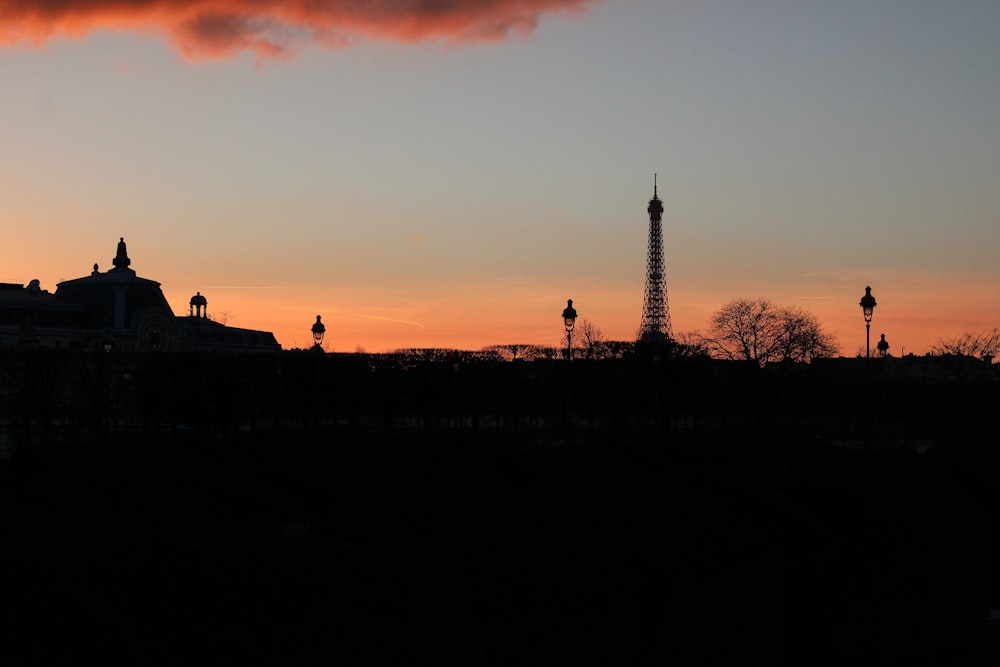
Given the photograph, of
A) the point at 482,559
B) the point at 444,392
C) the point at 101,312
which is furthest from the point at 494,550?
the point at 101,312

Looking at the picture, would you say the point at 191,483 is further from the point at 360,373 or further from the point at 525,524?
the point at 360,373

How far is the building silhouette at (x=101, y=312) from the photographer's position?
346 ft

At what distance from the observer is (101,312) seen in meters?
110

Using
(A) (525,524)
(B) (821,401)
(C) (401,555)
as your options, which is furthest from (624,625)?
(B) (821,401)

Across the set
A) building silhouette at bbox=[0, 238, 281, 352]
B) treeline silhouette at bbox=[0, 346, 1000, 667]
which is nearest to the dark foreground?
treeline silhouette at bbox=[0, 346, 1000, 667]

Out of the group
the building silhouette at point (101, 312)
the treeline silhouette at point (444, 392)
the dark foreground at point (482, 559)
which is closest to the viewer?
the dark foreground at point (482, 559)

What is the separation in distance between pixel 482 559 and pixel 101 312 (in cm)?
9863

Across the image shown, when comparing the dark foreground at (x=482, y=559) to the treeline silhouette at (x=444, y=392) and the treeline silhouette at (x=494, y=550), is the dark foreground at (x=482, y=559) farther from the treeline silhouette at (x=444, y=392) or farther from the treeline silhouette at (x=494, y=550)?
the treeline silhouette at (x=444, y=392)

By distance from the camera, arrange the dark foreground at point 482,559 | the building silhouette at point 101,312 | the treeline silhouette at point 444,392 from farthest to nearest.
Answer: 1. the building silhouette at point 101,312
2. the treeline silhouette at point 444,392
3. the dark foreground at point 482,559

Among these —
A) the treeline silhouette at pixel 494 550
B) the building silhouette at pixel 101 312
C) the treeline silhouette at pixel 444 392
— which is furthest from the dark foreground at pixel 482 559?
the building silhouette at pixel 101 312

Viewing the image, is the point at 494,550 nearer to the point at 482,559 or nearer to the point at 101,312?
the point at 482,559

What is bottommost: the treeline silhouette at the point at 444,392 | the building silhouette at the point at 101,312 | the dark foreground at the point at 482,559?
the dark foreground at the point at 482,559

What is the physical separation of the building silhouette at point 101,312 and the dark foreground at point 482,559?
7833cm

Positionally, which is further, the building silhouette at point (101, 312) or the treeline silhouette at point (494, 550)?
the building silhouette at point (101, 312)
